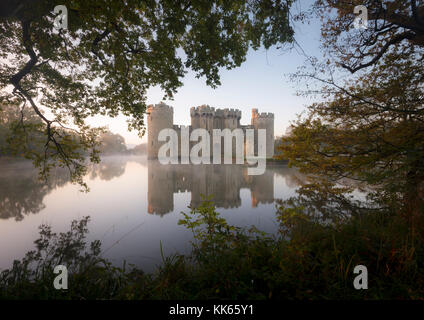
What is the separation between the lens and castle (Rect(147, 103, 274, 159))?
1206 inches

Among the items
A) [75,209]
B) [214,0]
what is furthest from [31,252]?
[214,0]

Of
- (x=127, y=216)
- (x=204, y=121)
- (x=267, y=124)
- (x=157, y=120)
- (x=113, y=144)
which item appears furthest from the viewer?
(x=113, y=144)

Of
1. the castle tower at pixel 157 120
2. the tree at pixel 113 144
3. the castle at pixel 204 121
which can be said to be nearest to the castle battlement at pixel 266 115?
the castle at pixel 204 121

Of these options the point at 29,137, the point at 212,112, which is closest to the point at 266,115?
the point at 212,112

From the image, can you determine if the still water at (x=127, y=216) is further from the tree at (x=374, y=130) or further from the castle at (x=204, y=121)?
the castle at (x=204, y=121)

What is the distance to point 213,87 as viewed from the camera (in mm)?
4848

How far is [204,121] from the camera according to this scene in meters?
33.4

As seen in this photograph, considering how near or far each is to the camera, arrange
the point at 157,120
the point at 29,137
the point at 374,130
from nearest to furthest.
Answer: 1. the point at 374,130
2. the point at 29,137
3. the point at 157,120

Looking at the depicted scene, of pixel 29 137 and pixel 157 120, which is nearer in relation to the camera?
pixel 29 137

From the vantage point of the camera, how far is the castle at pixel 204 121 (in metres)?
30.6

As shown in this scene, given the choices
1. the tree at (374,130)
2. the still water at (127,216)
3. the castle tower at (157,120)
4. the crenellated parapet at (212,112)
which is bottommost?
the still water at (127,216)

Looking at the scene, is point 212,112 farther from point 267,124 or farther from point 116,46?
point 116,46

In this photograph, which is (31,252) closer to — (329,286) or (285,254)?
(285,254)
